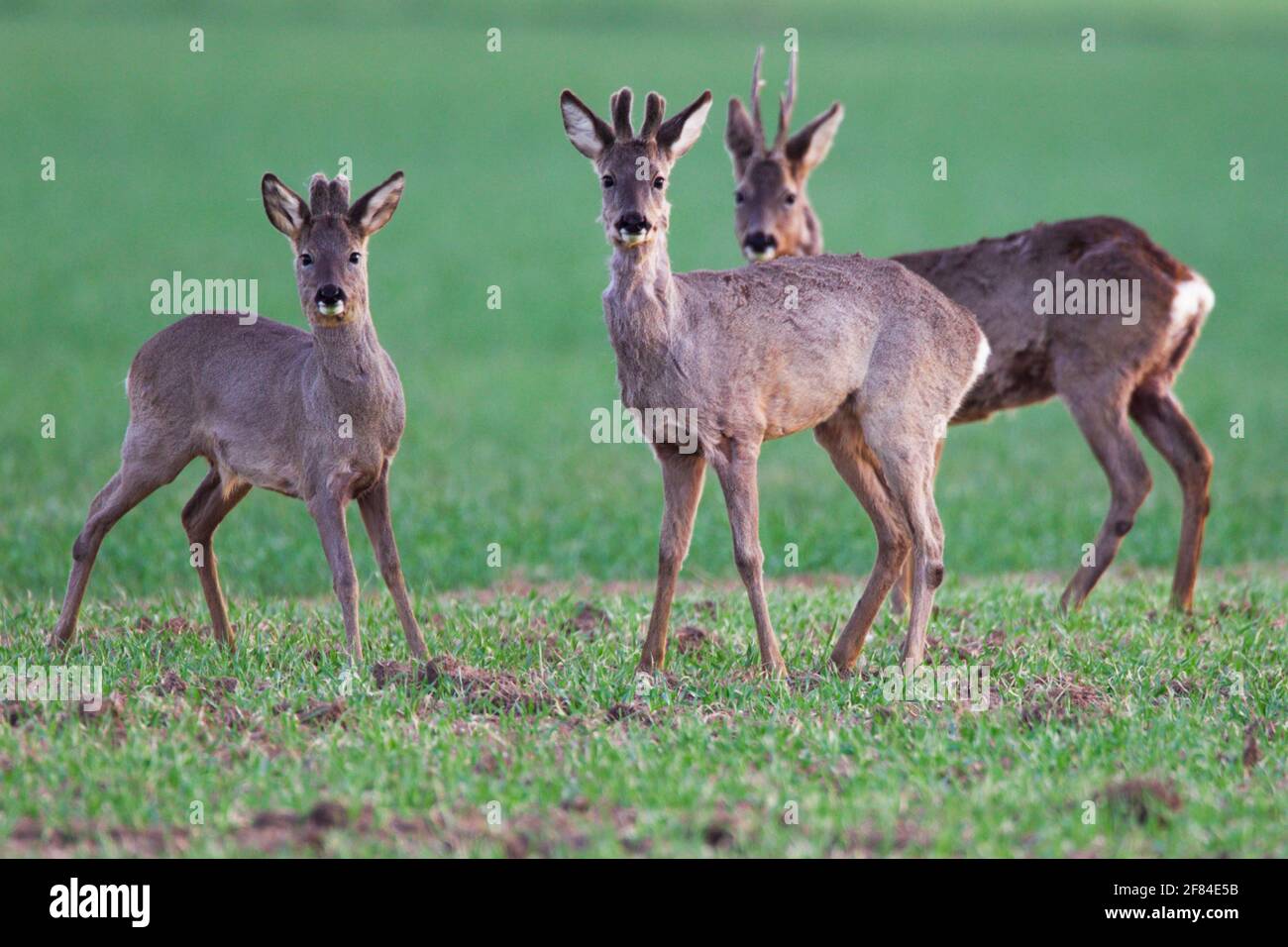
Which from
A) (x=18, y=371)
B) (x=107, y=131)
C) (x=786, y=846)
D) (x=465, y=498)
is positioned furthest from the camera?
(x=107, y=131)

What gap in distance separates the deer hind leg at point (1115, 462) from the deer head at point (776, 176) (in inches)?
83.3

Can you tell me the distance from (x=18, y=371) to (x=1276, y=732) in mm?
17905

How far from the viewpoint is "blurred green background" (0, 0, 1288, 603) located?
13.2 metres

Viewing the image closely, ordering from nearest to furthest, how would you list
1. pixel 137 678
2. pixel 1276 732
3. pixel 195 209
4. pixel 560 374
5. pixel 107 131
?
Result: pixel 1276 732
pixel 137 678
pixel 560 374
pixel 195 209
pixel 107 131

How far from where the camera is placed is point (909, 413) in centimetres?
815

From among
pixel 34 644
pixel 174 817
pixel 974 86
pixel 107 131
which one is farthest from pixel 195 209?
pixel 174 817

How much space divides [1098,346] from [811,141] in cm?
237

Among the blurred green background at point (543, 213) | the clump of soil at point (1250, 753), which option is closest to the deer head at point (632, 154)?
the clump of soil at point (1250, 753)

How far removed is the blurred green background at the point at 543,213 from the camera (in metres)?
13.2

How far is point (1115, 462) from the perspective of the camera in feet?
32.9

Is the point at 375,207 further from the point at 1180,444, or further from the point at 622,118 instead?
the point at 1180,444

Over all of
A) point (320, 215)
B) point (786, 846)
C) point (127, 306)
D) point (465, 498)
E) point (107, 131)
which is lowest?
point (786, 846)

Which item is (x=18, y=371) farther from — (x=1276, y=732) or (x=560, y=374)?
(x=1276, y=732)

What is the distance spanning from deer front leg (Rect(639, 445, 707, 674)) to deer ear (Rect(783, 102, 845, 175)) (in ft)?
12.4
